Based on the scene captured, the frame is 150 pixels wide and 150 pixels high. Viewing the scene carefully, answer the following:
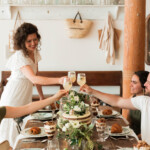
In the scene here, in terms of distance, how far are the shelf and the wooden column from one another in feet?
4.64

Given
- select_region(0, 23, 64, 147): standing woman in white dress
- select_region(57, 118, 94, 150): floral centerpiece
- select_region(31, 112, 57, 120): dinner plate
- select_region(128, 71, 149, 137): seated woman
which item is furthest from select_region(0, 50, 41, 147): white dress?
select_region(57, 118, 94, 150): floral centerpiece

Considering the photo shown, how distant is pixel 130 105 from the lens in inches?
98.3

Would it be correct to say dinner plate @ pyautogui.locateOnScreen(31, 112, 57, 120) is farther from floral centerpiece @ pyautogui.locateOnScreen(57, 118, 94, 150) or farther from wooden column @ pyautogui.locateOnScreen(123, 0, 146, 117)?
wooden column @ pyautogui.locateOnScreen(123, 0, 146, 117)

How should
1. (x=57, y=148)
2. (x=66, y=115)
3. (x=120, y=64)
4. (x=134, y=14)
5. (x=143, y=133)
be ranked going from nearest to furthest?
(x=57, y=148) → (x=66, y=115) → (x=143, y=133) → (x=134, y=14) → (x=120, y=64)

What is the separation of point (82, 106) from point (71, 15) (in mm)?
3159

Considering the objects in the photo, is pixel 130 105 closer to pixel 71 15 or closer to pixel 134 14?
pixel 134 14

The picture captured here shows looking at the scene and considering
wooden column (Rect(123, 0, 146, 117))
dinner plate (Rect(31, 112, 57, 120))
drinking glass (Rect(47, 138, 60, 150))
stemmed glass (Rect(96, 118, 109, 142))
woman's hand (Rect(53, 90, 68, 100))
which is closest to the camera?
drinking glass (Rect(47, 138, 60, 150))

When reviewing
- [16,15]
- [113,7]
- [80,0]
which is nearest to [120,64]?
[113,7]

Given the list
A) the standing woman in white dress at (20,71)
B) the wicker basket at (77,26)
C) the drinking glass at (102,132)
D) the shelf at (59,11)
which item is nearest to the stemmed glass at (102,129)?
the drinking glass at (102,132)

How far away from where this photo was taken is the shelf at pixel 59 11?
4.80 m

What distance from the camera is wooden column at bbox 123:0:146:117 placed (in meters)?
3.39

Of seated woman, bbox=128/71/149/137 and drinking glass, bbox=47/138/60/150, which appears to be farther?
seated woman, bbox=128/71/149/137

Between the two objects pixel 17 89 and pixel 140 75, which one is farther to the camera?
pixel 17 89

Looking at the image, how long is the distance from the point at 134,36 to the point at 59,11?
73.1 inches
